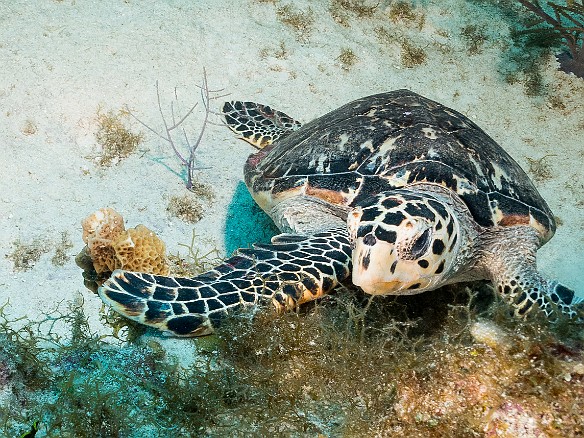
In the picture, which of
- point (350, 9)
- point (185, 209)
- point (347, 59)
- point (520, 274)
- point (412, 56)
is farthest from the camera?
point (350, 9)

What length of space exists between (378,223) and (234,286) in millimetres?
735

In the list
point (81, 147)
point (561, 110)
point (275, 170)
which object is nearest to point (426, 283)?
Answer: point (275, 170)

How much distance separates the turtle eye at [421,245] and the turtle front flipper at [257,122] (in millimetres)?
2227

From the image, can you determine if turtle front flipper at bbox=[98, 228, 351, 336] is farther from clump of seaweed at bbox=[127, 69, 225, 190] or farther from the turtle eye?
clump of seaweed at bbox=[127, 69, 225, 190]

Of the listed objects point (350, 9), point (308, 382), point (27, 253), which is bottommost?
point (27, 253)

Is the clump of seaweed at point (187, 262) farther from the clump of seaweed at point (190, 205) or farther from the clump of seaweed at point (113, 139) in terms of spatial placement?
the clump of seaweed at point (113, 139)

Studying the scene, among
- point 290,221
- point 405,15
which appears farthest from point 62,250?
point 405,15

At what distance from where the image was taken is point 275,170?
11.7ft

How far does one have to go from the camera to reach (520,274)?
9.24ft

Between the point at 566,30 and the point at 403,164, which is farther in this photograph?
the point at 566,30

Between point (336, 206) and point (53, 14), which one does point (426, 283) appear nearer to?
point (336, 206)

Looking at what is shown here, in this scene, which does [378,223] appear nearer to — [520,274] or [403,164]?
[403,164]

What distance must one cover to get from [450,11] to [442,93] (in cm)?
143

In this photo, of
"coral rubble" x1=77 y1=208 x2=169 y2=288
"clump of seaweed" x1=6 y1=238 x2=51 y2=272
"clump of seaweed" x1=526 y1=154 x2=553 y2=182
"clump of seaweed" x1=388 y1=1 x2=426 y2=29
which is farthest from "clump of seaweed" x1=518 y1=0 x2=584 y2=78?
"clump of seaweed" x1=6 y1=238 x2=51 y2=272
